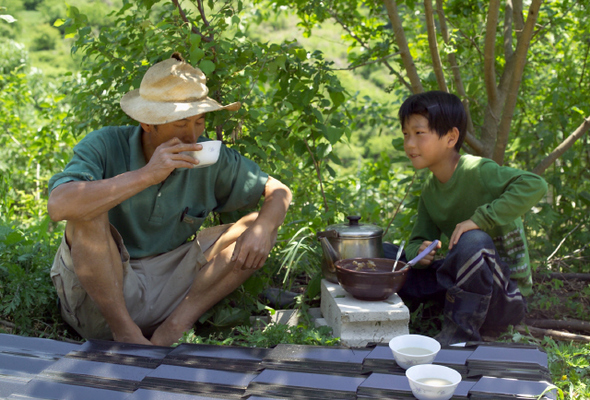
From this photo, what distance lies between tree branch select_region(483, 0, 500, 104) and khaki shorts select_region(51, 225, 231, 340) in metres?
2.10

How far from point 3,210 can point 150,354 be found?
10.2ft

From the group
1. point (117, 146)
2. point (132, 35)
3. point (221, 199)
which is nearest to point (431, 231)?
point (221, 199)

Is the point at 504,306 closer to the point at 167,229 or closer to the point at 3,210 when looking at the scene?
the point at 167,229

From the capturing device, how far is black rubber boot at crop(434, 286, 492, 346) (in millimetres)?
2492

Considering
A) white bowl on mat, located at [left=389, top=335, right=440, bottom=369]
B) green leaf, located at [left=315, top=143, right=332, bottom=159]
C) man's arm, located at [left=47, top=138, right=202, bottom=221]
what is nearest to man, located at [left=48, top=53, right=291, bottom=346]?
man's arm, located at [left=47, top=138, right=202, bottom=221]

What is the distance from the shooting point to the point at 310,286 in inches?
122

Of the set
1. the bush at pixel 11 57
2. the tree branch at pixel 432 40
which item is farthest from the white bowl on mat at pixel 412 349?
the bush at pixel 11 57

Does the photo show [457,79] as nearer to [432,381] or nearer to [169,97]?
[169,97]

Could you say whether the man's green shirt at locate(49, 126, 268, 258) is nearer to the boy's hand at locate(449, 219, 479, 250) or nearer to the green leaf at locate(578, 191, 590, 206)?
the boy's hand at locate(449, 219, 479, 250)

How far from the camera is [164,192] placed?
2.75 meters

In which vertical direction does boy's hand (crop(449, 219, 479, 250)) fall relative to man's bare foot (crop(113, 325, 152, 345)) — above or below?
above

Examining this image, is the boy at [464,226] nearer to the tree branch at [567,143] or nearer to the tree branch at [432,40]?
the tree branch at [432,40]

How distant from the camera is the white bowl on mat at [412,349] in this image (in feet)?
5.18

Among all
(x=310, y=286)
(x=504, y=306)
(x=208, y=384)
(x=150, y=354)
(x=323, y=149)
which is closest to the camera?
(x=208, y=384)
